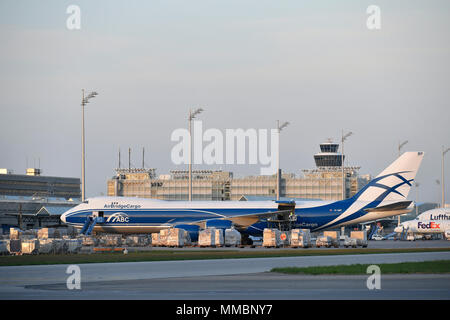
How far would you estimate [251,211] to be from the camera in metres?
74.7

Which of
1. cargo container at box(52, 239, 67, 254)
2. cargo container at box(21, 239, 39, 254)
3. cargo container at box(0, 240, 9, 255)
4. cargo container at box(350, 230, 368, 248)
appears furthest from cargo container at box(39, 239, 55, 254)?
cargo container at box(350, 230, 368, 248)

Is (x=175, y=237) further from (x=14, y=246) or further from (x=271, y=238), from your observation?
(x=14, y=246)

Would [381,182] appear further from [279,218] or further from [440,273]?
[440,273]

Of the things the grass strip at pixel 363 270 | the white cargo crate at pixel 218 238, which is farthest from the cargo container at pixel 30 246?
the grass strip at pixel 363 270

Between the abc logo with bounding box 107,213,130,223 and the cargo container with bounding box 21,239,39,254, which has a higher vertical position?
the abc logo with bounding box 107,213,130,223

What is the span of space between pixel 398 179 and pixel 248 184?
124614 mm

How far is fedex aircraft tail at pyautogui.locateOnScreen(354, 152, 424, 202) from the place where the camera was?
241 ft

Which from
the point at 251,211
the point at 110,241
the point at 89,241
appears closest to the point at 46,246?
the point at 89,241

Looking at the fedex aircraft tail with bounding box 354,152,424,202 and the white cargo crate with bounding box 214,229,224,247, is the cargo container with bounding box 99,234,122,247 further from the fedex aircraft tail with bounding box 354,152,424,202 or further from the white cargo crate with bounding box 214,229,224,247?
the fedex aircraft tail with bounding box 354,152,424,202

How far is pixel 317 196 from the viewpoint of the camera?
634ft
